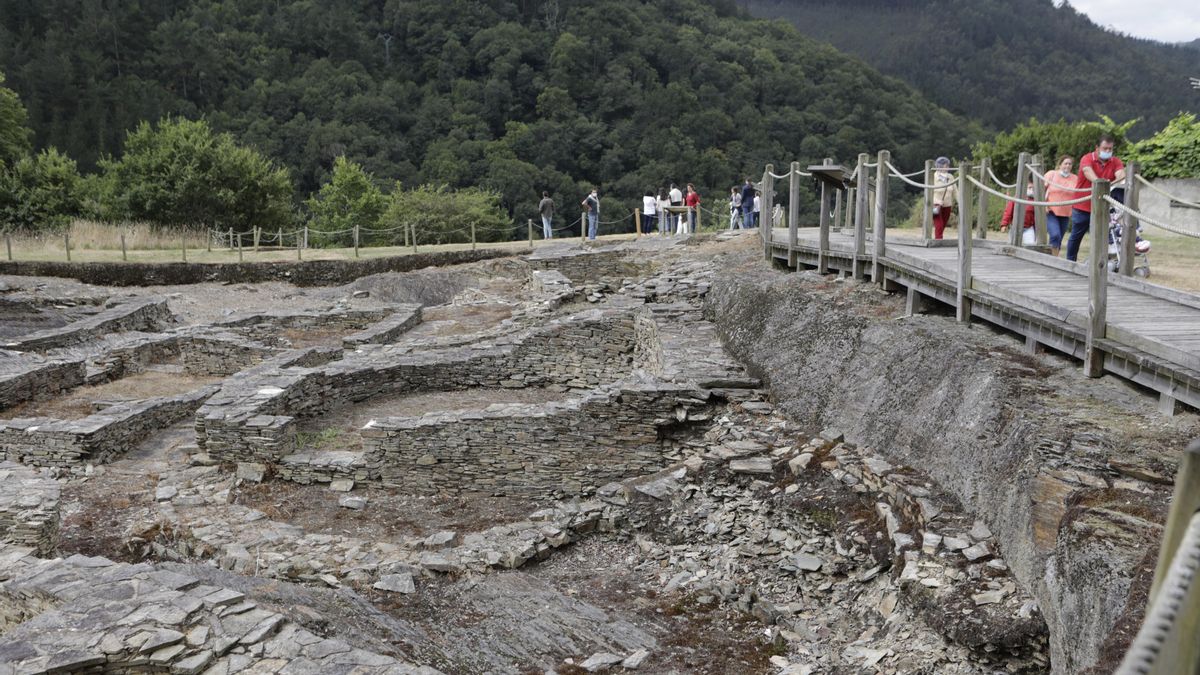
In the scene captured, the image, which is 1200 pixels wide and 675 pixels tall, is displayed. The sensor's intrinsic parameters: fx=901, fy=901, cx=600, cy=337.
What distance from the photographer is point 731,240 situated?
63.0ft

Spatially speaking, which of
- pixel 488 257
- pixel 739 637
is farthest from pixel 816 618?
pixel 488 257

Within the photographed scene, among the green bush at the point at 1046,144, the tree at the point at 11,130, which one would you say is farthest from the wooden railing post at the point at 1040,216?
the tree at the point at 11,130

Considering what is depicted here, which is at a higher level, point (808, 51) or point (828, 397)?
point (808, 51)

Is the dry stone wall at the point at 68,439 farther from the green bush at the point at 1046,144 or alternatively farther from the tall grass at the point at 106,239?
the green bush at the point at 1046,144

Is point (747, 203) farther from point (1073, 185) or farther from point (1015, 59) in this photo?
point (1015, 59)

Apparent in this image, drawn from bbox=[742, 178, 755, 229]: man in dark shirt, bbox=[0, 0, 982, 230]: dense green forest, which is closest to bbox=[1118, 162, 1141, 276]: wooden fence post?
bbox=[742, 178, 755, 229]: man in dark shirt

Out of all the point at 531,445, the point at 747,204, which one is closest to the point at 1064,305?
the point at 531,445

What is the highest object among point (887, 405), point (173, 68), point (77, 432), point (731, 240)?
point (173, 68)

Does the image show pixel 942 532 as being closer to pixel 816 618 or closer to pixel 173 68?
pixel 816 618

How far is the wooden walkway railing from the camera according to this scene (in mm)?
5684

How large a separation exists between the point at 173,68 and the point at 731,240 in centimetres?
5610

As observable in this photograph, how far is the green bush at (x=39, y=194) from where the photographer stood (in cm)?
3219

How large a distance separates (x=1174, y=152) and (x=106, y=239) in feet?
91.9

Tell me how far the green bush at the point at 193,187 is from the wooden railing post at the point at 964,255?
1192 inches
